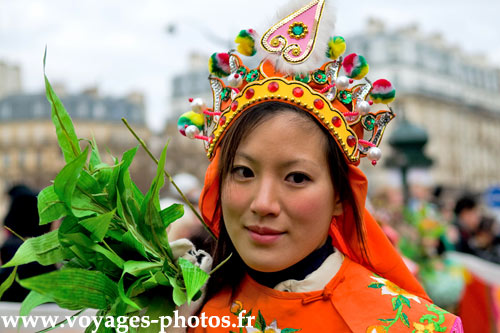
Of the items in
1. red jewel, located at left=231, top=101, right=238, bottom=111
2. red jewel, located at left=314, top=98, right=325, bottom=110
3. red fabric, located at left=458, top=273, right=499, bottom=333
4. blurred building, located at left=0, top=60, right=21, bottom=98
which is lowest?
blurred building, located at left=0, top=60, right=21, bottom=98

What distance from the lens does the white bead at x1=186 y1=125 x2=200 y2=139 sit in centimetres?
249

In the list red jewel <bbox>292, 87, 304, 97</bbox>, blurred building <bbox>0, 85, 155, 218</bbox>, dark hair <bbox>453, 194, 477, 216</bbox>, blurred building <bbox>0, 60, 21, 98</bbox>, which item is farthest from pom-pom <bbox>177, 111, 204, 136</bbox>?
blurred building <bbox>0, 60, 21, 98</bbox>

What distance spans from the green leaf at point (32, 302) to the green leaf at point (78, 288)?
0.17 feet

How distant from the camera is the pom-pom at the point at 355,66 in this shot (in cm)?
239

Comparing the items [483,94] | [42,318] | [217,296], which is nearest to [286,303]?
[217,296]

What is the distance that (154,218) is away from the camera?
2217mm

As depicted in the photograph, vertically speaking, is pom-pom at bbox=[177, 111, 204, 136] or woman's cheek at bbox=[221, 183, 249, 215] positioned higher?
pom-pom at bbox=[177, 111, 204, 136]

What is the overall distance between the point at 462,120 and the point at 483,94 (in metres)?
14.9

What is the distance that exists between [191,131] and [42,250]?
0.75m

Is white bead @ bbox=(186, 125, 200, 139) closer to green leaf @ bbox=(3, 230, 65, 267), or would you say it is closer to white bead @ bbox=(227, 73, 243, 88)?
white bead @ bbox=(227, 73, 243, 88)

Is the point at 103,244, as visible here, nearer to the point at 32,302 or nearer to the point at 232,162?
the point at 32,302

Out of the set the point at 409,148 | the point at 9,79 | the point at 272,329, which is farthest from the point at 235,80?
the point at 9,79

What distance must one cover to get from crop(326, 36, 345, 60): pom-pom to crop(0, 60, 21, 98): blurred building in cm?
5523

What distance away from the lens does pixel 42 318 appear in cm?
274
